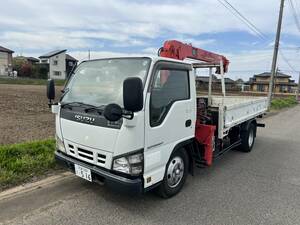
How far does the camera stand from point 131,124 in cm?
281

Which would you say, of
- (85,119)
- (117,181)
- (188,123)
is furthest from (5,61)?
(117,181)

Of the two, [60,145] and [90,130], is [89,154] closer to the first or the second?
[90,130]

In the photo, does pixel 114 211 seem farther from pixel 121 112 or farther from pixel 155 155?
pixel 121 112

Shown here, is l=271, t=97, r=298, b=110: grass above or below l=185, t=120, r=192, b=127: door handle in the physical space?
below

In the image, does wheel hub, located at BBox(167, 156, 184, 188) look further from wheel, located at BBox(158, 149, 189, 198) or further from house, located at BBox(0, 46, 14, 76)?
house, located at BBox(0, 46, 14, 76)

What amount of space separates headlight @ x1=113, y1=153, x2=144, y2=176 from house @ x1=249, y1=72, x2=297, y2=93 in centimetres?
7255

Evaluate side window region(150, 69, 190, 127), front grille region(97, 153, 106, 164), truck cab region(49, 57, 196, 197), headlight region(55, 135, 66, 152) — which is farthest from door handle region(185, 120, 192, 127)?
headlight region(55, 135, 66, 152)

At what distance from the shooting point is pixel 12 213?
3.09 metres

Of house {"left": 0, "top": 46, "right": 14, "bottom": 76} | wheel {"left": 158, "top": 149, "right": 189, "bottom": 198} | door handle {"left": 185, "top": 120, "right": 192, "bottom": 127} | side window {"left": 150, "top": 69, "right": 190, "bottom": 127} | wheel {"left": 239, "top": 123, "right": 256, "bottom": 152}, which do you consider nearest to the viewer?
side window {"left": 150, "top": 69, "right": 190, "bottom": 127}

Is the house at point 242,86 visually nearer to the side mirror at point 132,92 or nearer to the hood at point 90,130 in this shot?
the hood at point 90,130

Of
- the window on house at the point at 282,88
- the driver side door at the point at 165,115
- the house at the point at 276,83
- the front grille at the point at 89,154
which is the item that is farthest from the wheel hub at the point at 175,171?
the window on house at the point at 282,88

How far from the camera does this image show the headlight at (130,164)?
9.63ft

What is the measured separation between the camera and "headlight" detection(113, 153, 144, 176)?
294 centimetres

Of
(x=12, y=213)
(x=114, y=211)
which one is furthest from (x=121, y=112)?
(x=12, y=213)
